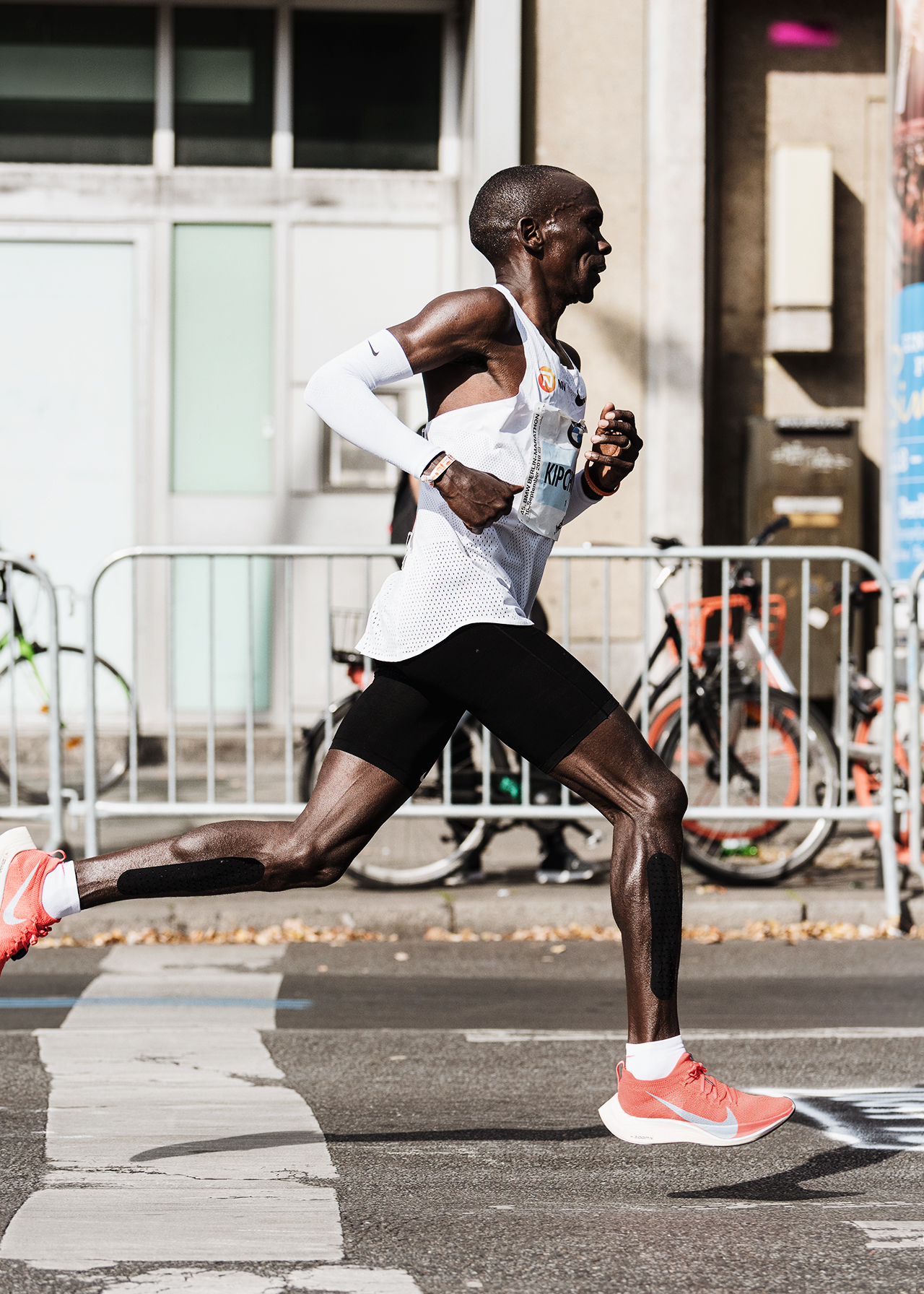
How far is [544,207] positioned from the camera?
141 inches

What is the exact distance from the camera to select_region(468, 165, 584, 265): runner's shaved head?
141 inches

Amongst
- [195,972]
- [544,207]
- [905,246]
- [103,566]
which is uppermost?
[905,246]

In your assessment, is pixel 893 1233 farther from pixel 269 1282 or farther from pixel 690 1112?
pixel 269 1282

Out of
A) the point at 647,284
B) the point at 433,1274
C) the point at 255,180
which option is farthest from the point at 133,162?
the point at 433,1274

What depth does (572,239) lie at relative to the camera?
141 inches

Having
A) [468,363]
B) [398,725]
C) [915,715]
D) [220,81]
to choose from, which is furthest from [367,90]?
[398,725]

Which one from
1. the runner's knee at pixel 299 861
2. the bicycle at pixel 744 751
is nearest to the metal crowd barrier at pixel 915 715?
the bicycle at pixel 744 751

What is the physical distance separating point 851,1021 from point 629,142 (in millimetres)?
6270

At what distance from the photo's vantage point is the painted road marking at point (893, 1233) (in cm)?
310

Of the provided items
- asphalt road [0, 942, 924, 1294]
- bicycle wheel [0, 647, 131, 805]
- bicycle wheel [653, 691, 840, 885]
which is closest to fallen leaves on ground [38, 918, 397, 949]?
asphalt road [0, 942, 924, 1294]

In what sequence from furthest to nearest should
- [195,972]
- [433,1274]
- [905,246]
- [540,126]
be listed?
[540,126] < [905,246] < [195,972] < [433,1274]

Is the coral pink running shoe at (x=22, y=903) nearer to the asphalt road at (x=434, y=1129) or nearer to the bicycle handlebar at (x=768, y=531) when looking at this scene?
the asphalt road at (x=434, y=1129)

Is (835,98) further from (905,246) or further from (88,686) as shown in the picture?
(88,686)

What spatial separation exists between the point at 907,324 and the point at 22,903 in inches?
233
